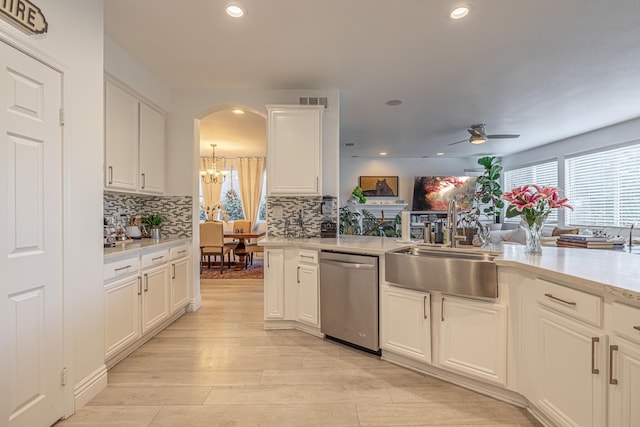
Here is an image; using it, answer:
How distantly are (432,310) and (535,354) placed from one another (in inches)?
24.6

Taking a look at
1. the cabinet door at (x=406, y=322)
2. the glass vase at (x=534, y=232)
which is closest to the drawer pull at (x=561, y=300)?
the glass vase at (x=534, y=232)

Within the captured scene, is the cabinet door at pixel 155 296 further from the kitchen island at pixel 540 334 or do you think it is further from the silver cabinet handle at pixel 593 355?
the silver cabinet handle at pixel 593 355

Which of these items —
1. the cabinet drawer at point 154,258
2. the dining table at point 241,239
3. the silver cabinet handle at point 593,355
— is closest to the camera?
the silver cabinet handle at point 593,355

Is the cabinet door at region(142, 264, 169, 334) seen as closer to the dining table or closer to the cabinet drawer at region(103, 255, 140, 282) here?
the cabinet drawer at region(103, 255, 140, 282)

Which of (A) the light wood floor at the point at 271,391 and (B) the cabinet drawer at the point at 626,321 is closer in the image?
(B) the cabinet drawer at the point at 626,321

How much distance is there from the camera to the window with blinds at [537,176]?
21.6 ft

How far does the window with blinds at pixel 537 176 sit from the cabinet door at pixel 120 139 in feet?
24.0

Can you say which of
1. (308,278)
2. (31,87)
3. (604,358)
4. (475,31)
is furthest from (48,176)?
(475,31)

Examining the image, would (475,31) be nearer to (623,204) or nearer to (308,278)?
(308,278)

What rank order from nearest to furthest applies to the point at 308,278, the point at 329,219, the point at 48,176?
the point at 48,176
the point at 308,278
the point at 329,219

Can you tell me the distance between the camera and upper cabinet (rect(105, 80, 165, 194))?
2.65 meters

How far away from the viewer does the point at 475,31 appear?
2408 mm

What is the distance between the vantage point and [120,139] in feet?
9.09

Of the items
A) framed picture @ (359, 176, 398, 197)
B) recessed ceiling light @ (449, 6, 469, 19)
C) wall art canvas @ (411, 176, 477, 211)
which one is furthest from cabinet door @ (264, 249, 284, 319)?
wall art canvas @ (411, 176, 477, 211)
